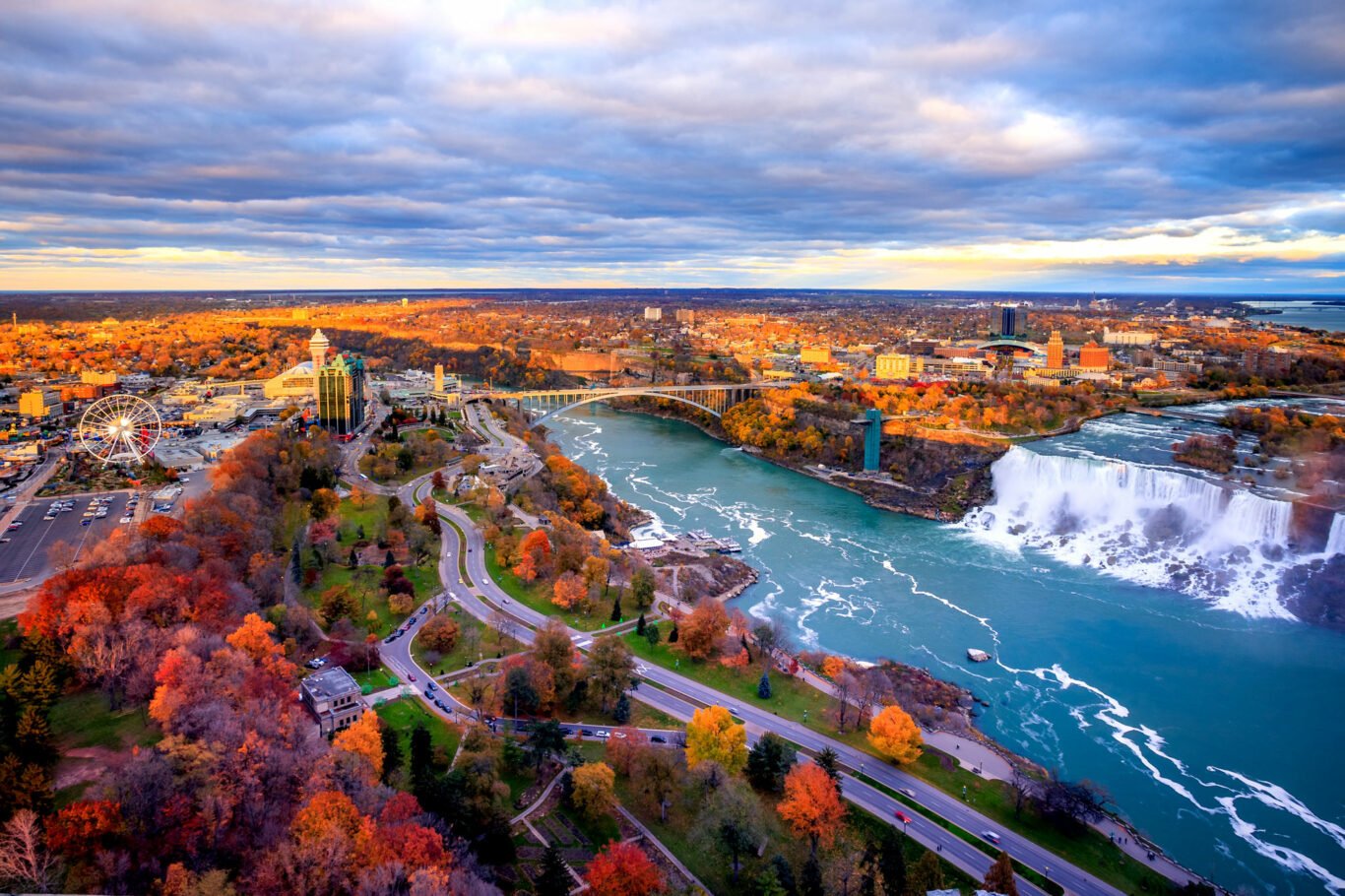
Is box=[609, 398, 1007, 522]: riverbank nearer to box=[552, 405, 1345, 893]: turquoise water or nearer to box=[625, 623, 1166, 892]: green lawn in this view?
box=[552, 405, 1345, 893]: turquoise water

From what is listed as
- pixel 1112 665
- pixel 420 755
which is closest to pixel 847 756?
pixel 420 755

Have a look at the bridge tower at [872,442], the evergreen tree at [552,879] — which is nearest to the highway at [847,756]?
the evergreen tree at [552,879]

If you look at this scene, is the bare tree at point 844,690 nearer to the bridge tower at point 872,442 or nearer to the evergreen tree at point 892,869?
the evergreen tree at point 892,869

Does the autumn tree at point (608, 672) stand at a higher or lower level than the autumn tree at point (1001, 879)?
higher

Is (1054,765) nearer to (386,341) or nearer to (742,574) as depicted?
(742,574)

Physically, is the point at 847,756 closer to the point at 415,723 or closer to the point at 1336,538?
the point at 415,723

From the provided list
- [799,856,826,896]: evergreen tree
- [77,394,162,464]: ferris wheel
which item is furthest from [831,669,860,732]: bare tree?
[77,394,162,464]: ferris wheel
